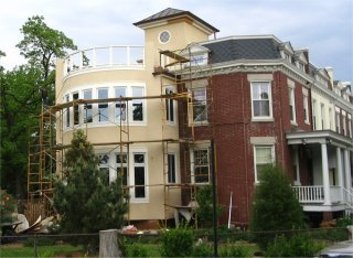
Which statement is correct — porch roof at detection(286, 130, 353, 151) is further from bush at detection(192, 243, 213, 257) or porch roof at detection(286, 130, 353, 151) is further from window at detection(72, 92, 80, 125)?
bush at detection(192, 243, 213, 257)

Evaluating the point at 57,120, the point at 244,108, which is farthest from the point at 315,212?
the point at 57,120

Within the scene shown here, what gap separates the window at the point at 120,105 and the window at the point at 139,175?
6.59 ft

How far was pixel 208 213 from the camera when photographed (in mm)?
25938

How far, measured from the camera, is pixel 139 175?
91.5ft

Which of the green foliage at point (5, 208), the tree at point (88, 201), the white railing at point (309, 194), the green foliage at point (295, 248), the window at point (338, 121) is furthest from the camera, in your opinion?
the window at point (338, 121)

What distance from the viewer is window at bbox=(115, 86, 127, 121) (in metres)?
27.7

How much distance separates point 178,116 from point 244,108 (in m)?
3.85

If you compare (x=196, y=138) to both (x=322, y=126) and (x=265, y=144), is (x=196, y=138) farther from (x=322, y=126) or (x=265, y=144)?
(x=322, y=126)

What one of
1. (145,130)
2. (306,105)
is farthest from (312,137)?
(145,130)

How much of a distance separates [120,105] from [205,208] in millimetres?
6592

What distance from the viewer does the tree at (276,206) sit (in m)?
18.4

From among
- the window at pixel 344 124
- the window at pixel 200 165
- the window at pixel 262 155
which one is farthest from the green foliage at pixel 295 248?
the window at pixel 344 124

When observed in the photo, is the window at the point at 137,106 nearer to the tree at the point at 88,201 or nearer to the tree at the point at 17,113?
the tree at the point at 88,201

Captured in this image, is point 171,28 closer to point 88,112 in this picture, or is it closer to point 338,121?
point 88,112
